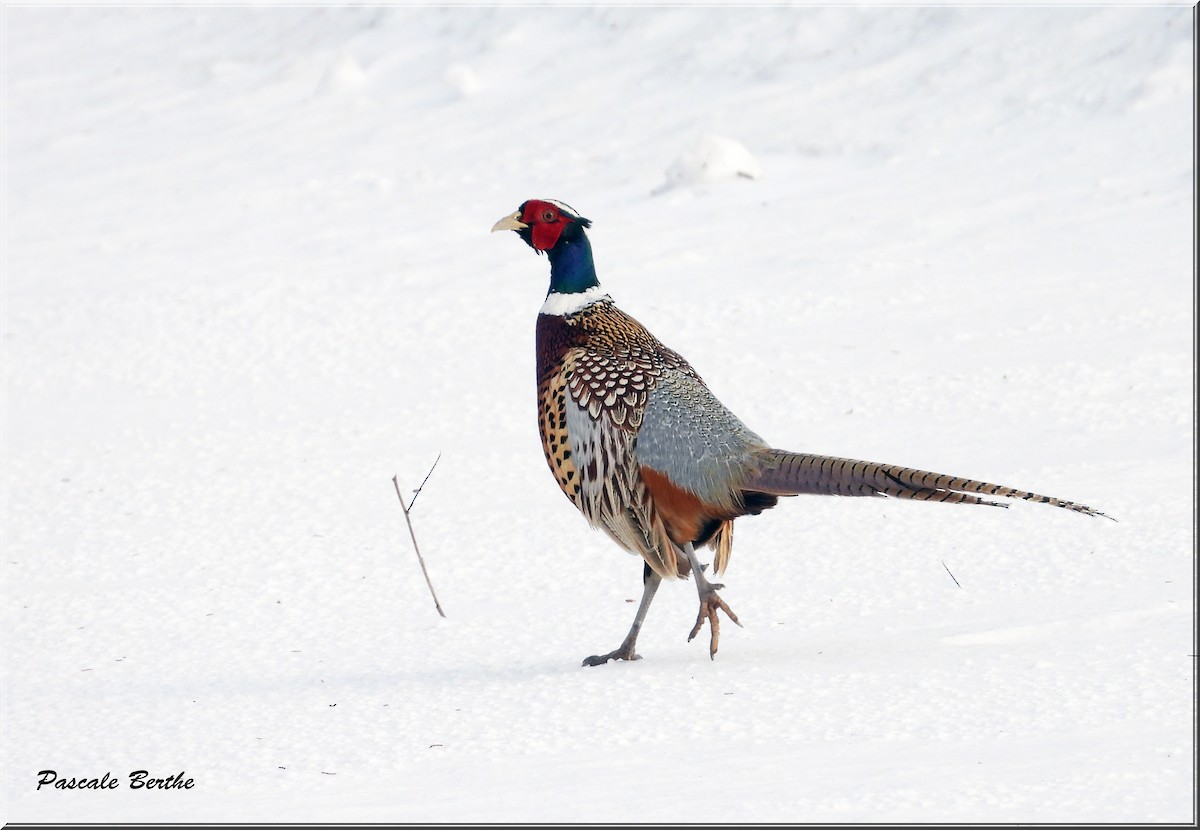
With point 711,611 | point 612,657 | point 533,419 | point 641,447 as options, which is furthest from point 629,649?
point 533,419

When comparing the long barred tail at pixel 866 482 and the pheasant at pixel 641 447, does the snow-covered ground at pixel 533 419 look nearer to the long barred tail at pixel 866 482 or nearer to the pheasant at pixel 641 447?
the pheasant at pixel 641 447

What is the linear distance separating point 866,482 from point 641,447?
2.45 feet

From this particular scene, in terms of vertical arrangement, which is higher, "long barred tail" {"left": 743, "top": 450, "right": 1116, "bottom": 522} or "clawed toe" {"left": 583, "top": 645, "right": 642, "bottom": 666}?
"long barred tail" {"left": 743, "top": 450, "right": 1116, "bottom": 522}

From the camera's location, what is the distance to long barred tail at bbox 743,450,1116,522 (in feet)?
12.4

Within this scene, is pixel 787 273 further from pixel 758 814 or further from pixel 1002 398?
pixel 758 814

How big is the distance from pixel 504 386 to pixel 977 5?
585cm

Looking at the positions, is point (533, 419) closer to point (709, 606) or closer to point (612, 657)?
point (612, 657)

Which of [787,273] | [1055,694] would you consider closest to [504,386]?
[787,273]

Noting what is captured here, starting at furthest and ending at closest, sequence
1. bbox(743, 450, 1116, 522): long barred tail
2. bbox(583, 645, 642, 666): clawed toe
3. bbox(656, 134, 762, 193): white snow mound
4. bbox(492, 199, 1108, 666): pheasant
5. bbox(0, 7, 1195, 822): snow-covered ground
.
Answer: bbox(656, 134, 762, 193): white snow mound < bbox(583, 645, 642, 666): clawed toe < bbox(492, 199, 1108, 666): pheasant < bbox(743, 450, 1116, 522): long barred tail < bbox(0, 7, 1195, 822): snow-covered ground

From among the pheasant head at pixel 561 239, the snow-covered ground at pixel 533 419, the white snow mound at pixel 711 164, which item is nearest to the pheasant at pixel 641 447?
the pheasant head at pixel 561 239

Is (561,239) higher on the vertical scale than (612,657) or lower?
higher

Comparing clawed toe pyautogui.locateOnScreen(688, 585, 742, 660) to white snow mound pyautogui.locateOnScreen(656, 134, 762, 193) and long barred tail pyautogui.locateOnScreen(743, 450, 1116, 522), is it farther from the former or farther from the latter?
white snow mound pyautogui.locateOnScreen(656, 134, 762, 193)

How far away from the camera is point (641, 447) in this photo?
4371 mm

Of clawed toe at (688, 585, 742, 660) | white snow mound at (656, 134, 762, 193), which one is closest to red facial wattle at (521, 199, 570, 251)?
clawed toe at (688, 585, 742, 660)
